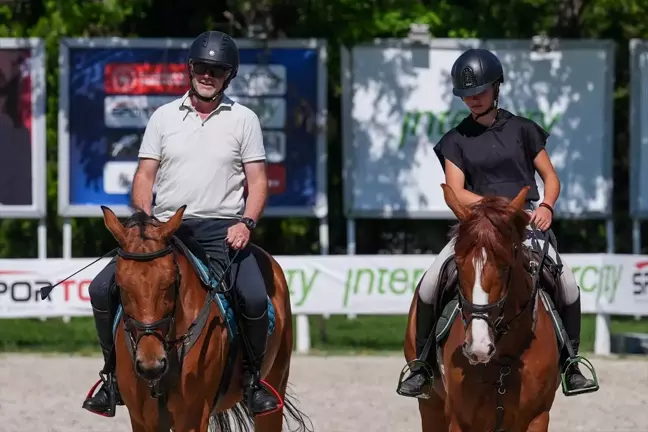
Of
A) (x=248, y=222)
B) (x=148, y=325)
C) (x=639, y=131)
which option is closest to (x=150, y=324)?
(x=148, y=325)

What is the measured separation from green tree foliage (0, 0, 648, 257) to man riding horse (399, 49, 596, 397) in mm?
12340

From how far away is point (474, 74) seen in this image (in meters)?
7.98

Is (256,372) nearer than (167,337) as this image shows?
No

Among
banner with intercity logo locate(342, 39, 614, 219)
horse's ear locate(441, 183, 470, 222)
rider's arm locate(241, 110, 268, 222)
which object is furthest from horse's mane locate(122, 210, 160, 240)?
banner with intercity logo locate(342, 39, 614, 219)

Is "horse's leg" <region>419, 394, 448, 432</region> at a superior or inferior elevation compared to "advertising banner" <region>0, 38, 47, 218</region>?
inferior

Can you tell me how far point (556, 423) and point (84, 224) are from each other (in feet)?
38.7

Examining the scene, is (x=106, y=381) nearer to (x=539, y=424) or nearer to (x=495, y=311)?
(x=495, y=311)

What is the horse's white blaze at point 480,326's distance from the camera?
6793 millimetres

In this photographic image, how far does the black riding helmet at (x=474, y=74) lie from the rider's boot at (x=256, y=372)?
69.2 inches

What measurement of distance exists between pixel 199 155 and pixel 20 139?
441 inches

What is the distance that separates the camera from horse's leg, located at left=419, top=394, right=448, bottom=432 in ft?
28.2

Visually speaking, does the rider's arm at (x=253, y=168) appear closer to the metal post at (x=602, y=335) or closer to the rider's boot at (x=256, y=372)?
the rider's boot at (x=256, y=372)

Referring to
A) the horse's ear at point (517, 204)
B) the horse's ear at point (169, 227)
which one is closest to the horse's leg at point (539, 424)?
the horse's ear at point (517, 204)

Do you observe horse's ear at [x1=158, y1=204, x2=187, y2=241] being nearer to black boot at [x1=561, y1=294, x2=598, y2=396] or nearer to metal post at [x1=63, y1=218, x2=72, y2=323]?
black boot at [x1=561, y1=294, x2=598, y2=396]
